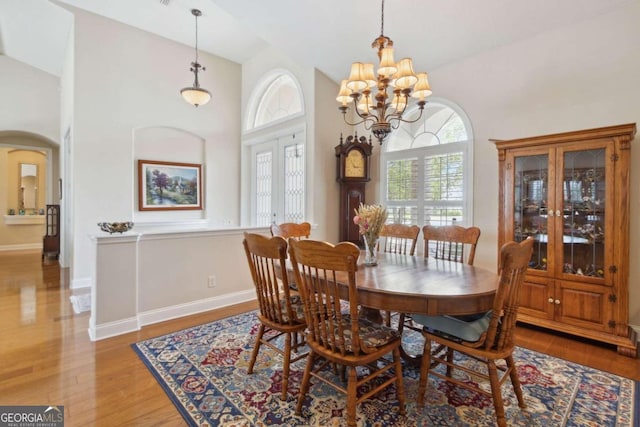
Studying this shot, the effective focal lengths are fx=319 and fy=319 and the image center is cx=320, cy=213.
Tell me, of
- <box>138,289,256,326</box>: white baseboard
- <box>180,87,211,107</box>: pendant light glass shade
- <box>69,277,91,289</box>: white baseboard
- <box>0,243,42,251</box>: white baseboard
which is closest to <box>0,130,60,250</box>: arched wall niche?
<box>0,243,42,251</box>: white baseboard

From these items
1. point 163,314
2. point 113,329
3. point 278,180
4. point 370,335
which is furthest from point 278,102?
point 370,335

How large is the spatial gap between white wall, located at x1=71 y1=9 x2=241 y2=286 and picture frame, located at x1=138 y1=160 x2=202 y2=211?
127 millimetres

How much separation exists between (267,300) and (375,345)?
0.78m

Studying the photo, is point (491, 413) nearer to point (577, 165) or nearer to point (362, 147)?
point (577, 165)

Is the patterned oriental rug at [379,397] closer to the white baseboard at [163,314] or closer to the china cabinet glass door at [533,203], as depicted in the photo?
the white baseboard at [163,314]

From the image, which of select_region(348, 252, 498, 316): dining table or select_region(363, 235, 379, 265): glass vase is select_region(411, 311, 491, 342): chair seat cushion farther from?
select_region(363, 235, 379, 265): glass vase

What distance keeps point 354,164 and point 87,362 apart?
11.7 ft

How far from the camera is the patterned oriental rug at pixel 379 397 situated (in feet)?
5.97

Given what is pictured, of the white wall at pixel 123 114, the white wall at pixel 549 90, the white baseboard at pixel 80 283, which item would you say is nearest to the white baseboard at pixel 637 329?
the white wall at pixel 549 90

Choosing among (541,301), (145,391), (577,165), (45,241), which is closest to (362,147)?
(577,165)

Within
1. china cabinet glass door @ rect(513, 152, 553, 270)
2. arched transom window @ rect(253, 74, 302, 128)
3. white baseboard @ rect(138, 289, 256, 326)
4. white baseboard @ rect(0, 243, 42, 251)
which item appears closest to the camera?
china cabinet glass door @ rect(513, 152, 553, 270)

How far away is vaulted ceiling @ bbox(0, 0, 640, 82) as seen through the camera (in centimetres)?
308

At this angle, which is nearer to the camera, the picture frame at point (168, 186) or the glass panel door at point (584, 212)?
the glass panel door at point (584, 212)

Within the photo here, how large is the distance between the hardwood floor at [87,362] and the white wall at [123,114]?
1.55 metres
